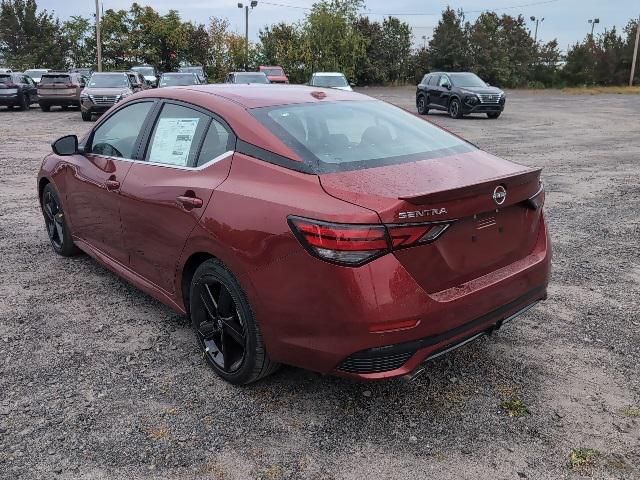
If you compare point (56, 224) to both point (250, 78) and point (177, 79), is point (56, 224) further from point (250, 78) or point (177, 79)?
point (250, 78)

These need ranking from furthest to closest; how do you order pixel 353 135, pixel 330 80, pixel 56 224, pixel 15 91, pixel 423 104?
pixel 330 80
pixel 15 91
pixel 423 104
pixel 56 224
pixel 353 135

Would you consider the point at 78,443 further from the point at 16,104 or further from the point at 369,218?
the point at 16,104

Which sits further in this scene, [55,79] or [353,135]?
[55,79]

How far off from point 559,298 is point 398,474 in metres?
2.47

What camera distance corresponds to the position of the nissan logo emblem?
9.51 feet

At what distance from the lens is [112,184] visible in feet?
13.5

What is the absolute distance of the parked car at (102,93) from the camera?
63.4ft

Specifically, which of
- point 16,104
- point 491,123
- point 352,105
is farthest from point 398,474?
point 16,104

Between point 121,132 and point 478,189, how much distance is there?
2.75 metres

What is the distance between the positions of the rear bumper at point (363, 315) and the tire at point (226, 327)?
4.9 inches

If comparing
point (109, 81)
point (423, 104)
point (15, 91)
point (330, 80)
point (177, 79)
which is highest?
point (330, 80)

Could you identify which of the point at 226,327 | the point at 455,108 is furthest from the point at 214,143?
the point at 455,108

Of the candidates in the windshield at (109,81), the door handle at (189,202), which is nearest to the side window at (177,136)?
the door handle at (189,202)

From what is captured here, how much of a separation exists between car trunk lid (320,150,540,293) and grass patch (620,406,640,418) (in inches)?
36.6
